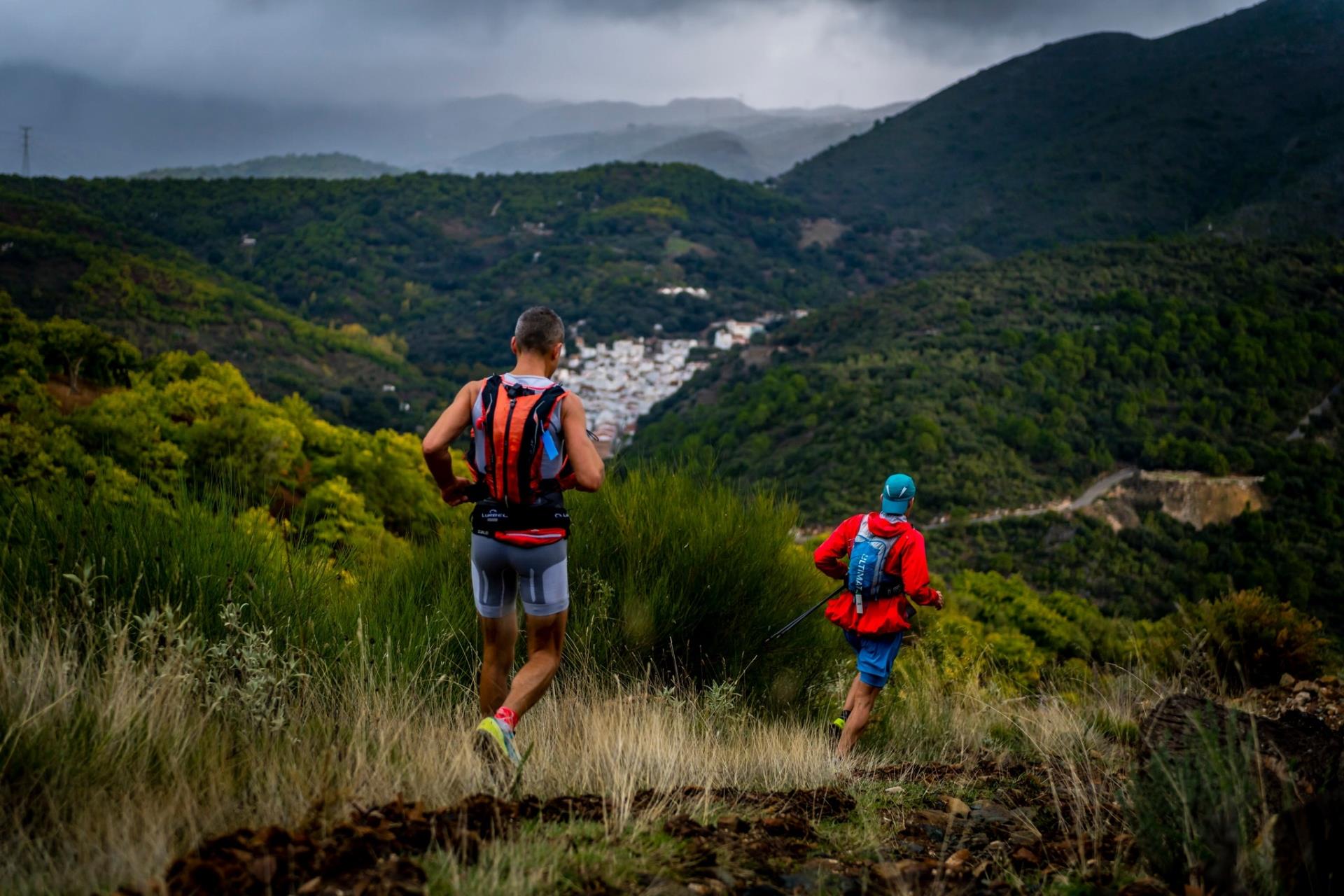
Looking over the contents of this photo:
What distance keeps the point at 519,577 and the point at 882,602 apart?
2.46 meters

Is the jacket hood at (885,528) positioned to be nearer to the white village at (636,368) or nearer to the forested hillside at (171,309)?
the forested hillside at (171,309)

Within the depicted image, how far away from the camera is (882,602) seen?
5.25 m

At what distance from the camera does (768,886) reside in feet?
7.93

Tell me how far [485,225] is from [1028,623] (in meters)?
119

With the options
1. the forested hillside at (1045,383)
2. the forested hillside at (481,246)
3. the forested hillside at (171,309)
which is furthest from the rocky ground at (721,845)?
the forested hillside at (481,246)

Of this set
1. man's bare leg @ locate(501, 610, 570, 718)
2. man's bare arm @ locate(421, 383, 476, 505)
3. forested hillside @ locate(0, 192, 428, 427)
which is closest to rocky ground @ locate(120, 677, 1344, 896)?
man's bare leg @ locate(501, 610, 570, 718)

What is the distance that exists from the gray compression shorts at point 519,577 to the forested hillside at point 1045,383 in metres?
36.1

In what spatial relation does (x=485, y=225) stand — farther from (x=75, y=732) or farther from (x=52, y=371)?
(x=75, y=732)

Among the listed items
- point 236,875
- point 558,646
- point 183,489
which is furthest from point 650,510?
point 236,875

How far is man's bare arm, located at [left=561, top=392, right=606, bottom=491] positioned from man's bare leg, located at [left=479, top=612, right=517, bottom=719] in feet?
2.05

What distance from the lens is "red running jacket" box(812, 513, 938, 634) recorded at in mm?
5125

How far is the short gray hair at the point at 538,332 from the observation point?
3531 millimetres

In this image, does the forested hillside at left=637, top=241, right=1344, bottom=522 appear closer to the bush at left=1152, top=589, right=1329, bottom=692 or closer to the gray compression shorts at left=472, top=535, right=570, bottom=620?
the bush at left=1152, top=589, right=1329, bottom=692

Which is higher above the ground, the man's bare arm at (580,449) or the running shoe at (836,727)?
the man's bare arm at (580,449)
